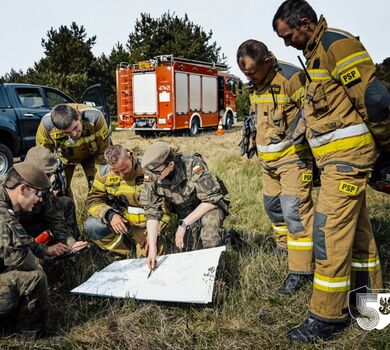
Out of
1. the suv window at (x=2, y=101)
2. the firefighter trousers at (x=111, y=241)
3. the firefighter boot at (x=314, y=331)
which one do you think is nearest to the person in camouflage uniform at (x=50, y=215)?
the firefighter trousers at (x=111, y=241)

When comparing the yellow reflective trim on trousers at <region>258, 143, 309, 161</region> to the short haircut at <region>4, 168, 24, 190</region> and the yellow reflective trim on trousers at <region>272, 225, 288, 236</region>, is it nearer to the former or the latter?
the yellow reflective trim on trousers at <region>272, 225, 288, 236</region>

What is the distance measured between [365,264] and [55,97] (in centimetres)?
786

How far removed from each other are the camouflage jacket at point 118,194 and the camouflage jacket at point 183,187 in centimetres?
35

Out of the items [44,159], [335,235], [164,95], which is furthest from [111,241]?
[164,95]

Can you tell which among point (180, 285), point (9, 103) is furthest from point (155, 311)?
point (9, 103)

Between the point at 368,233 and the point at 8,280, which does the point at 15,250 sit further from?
the point at 368,233

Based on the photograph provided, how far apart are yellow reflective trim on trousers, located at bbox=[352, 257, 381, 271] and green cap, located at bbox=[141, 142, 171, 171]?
1435 mm

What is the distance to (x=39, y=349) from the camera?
91.5 inches

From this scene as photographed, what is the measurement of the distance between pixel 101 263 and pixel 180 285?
1.06 metres

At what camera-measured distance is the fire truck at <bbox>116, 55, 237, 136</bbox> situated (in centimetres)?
1384

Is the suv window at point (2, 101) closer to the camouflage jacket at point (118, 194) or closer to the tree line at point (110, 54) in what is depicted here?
the camouflage jacket at point (118, 194)

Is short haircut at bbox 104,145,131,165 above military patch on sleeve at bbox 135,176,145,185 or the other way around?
above

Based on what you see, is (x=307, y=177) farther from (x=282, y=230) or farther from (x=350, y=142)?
(x=350, y=142)

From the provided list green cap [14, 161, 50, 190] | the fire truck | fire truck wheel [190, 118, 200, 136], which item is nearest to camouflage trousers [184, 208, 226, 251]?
green cap [14, 161, 50, 190]
